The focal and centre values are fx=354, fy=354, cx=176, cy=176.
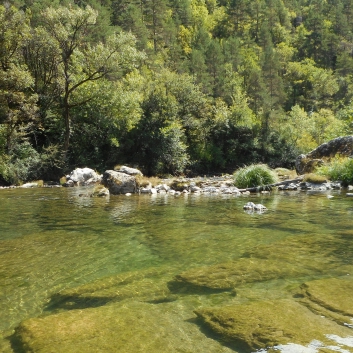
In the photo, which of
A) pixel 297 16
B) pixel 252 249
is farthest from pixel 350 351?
pixel 297 16

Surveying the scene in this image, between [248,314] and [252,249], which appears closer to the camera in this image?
[248,314]

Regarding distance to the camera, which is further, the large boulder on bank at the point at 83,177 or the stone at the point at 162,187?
the large boulder on bank at the point at 83,177

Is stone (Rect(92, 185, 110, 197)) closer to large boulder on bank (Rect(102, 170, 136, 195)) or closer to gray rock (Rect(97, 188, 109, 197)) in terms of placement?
gray rock (Rect(97, 188, 109, 197))

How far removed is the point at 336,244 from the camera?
6809 millimetres

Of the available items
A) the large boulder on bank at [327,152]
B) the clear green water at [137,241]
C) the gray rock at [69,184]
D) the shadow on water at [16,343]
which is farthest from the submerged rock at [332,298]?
the gray rock at [69,184]

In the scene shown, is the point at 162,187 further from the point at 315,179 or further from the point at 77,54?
the point at 77,54

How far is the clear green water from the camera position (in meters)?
4.77

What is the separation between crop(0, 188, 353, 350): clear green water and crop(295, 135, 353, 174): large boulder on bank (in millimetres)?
10753

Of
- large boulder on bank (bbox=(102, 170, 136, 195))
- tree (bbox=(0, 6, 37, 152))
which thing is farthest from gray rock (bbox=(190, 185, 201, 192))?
tree (bbox=(0, 6, 37, 152))

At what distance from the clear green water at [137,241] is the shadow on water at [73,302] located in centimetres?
12

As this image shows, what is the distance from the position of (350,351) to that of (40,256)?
5174 millimetres

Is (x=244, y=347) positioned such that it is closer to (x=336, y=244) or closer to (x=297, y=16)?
(x=336, y=244)

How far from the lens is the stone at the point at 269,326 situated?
3.08m

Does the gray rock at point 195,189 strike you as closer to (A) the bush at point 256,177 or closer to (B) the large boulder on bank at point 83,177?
(A) the bush at point 256,177
